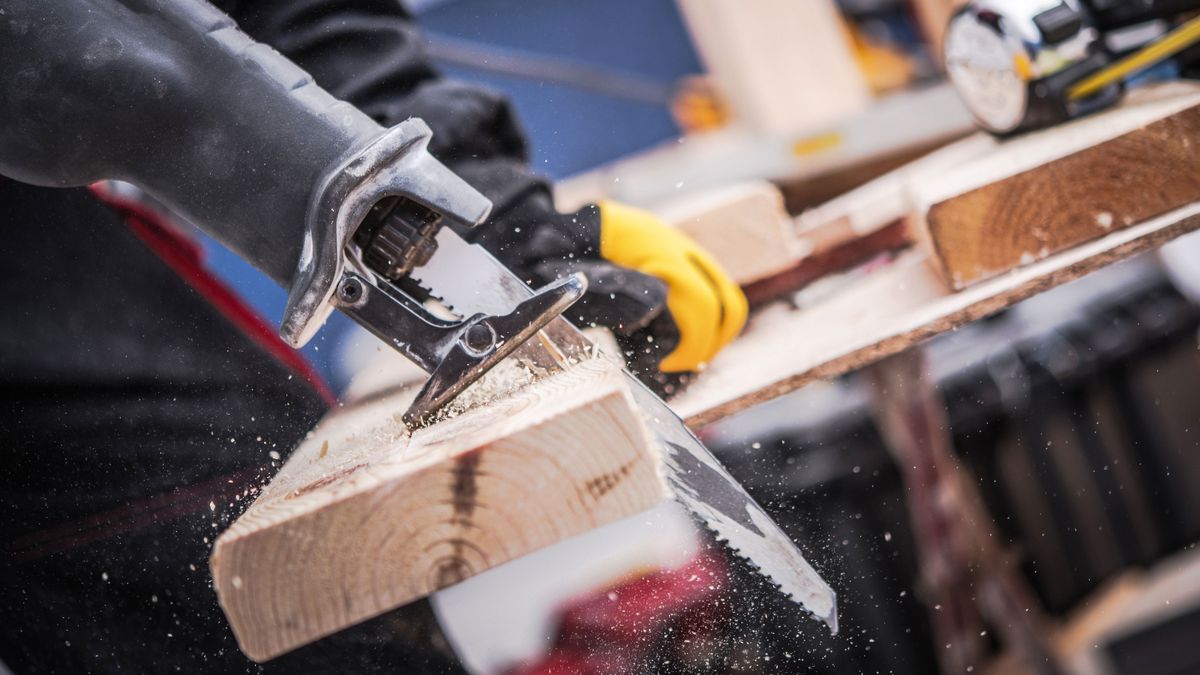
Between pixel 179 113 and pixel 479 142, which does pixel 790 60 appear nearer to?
pixel 479 142

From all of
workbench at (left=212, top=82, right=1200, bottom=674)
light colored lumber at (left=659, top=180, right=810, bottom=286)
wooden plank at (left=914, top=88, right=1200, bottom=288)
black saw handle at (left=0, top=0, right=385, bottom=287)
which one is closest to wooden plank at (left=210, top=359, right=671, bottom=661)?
workbench at (left=212, top=82, right=1200, bottom=674)

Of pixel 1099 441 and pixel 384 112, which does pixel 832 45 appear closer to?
pixel 1099 441

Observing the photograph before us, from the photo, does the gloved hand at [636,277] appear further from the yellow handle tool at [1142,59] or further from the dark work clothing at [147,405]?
the yellow handle tool at [1142,59]

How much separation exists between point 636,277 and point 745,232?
381mm

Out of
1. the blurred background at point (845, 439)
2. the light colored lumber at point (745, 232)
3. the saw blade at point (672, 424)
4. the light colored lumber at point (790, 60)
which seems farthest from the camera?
the light colored lumber at point (790, 60)

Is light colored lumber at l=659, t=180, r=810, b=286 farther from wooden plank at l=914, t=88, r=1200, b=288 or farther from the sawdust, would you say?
the sawdust

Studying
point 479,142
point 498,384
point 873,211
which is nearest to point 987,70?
point 873,211

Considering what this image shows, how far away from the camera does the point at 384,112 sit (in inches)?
27.1

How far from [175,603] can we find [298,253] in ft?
1.01

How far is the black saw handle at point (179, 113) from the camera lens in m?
0.54

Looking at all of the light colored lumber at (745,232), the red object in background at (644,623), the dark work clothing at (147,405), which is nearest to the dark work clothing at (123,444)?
the dark work clothing at (147,405)

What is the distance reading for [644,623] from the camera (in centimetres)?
65

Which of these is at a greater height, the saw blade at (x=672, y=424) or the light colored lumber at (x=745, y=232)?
the saw blade at (x=672, y=424)

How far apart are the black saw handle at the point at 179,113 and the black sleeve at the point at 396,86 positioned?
0.41 ft
